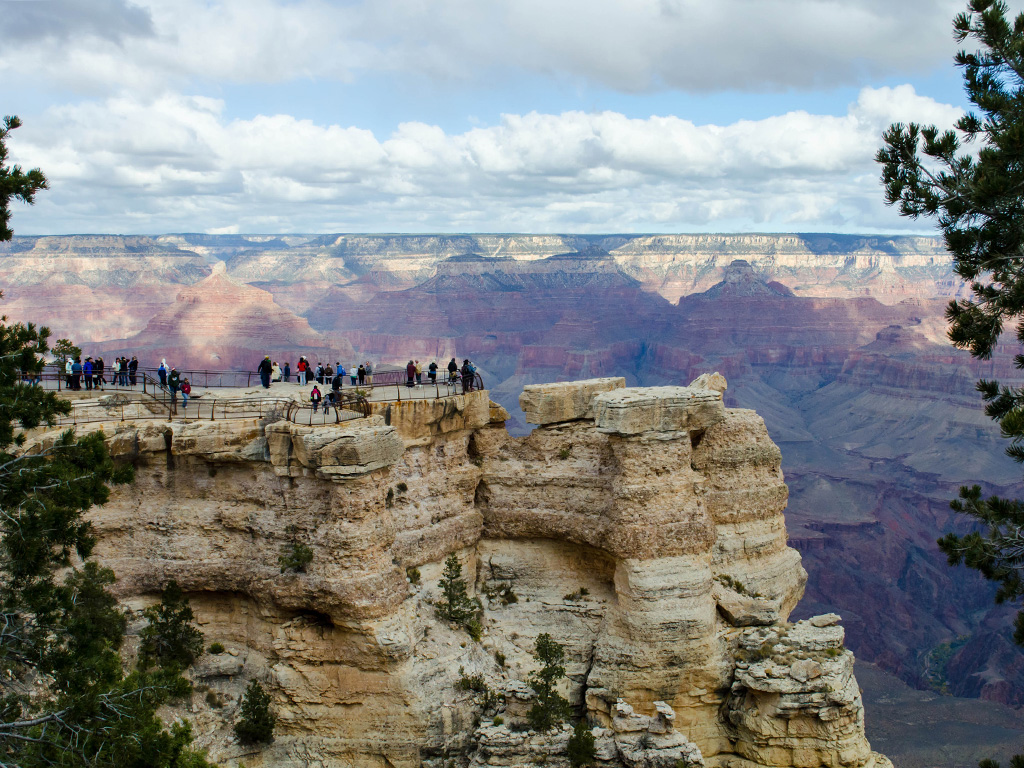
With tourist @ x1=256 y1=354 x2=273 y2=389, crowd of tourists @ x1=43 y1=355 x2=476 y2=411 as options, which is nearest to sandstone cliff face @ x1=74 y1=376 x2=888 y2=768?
crowd of tourists @ x1=43 y1=355 x2=476 y2=411

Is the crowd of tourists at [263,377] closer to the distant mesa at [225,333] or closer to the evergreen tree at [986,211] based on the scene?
the evergreen tree at [986,211]

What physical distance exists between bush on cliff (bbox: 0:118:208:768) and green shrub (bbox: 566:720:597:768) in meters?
12.6

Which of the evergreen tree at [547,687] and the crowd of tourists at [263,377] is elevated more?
the crowd of tourists at [263,377]

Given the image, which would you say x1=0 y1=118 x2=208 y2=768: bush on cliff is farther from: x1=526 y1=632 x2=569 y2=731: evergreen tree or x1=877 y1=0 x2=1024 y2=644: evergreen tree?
x1=877 y1=0 x2=1024 y2=644: evergreen tree

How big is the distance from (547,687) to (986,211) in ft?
66.6

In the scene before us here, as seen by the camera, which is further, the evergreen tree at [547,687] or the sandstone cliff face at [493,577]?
the evergreen tree at [547,687]

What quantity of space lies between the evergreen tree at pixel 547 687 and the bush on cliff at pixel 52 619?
12702mm

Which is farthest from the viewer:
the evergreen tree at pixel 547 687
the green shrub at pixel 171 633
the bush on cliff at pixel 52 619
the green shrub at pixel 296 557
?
the evergreen tree at pixel 547 687

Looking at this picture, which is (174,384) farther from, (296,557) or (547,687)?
(547,687)

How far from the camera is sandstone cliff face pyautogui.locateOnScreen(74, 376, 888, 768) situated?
31.4m

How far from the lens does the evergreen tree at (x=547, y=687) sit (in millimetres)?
31672

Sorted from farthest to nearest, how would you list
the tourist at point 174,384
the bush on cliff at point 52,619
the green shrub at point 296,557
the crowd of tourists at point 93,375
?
the crowd of tourists at point 93,375, the tourist at point 174,384, the green shrub at point 296,557, the bush on cliff at point 52,619

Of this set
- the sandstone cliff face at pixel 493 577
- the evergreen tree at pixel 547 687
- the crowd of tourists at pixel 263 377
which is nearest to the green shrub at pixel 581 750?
the sandstone cliff face at pixel 493 577

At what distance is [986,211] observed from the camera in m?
23.4
